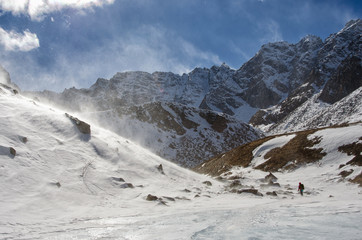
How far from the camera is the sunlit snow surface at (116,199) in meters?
10.8

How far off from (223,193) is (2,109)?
23875 mm

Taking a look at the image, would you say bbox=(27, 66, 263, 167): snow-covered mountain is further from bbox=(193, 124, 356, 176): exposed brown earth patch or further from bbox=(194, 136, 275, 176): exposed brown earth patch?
bbox=(193, 124, 356, 176): exposed brown earth patch

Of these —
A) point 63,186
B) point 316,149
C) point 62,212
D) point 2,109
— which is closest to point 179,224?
point 62,212

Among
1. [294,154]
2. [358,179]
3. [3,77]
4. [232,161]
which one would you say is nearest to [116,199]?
[358,179]

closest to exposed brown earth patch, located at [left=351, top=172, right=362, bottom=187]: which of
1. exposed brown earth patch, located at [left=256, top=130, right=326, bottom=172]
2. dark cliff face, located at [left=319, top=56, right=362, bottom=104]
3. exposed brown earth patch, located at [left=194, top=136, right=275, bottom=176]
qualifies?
exposed brown earth patch, located at [left=256, top=130, right=326, bottom=172]

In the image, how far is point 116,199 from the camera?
61.5ft

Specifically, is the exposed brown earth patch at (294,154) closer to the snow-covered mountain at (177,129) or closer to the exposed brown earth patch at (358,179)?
the exposed brown earth patch at (358,179)

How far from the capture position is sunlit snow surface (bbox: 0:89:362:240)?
35.5 ft

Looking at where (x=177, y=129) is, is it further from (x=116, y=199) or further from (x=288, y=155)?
(x=116, y=199)

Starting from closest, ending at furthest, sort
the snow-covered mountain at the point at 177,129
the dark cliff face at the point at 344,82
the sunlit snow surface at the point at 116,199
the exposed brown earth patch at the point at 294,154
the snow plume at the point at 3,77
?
the sunlit snow surface at the point at 116,199
the exposed brown earth patch at the point at 294,154
the snow plume at the point at 3,77
the snow-covered mountain at the point at 177,129
the dark cliff face at the point at 344,82

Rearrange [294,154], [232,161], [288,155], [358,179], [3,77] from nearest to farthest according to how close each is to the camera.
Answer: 1. [358,179]
2. [294,154]
3. [288,155]
4. [232,161]
5. [3,77]

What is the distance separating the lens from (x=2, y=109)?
2541 cm

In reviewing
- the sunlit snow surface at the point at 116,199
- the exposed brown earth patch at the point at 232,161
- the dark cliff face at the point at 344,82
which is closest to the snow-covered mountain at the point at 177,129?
the exposed brown earth patch at the point at 232,161

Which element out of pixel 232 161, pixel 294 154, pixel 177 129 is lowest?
pixel 294 154
